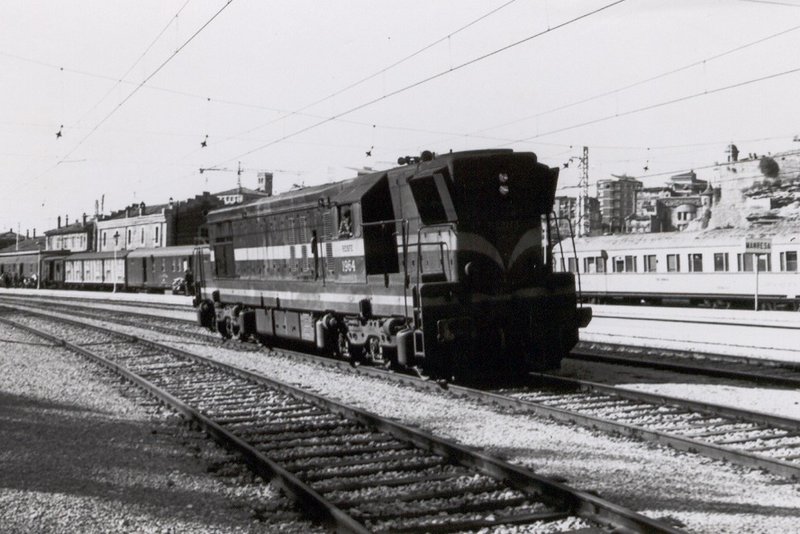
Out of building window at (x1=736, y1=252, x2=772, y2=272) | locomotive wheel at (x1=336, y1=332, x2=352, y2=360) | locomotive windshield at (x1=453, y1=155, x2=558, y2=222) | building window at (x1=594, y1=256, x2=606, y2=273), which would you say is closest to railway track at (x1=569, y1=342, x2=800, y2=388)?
locomotive windshield at (x1=453, y1=155, x2=558, y2=222)

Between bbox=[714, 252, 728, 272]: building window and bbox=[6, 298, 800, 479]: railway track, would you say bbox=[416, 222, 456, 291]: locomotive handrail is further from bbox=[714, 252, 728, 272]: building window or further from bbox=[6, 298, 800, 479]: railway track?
bbox=[714, 252, 728, 272]: building window

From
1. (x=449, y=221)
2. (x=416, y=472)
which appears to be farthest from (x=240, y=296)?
(x=416, y=472)

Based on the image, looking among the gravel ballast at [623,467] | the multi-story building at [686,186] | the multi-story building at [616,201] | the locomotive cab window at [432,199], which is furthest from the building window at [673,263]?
the multi-story building at [616,201]

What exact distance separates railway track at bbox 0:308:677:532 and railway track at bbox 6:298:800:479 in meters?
1.90

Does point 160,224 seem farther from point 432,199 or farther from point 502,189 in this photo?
point 502,189

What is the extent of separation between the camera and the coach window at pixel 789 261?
86.1 feet

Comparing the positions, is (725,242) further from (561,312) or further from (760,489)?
(760,489)

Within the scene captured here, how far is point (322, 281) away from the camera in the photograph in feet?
42.9

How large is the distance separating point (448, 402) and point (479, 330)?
126 centimetres

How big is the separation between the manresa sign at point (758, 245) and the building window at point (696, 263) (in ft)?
9.62

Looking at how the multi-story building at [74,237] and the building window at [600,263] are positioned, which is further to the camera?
the multi-story building at [74,237]

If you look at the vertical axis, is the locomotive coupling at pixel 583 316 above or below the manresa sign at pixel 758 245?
below

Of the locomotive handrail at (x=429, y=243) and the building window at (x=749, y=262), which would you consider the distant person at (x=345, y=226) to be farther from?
the building window at (x=749, y=262)

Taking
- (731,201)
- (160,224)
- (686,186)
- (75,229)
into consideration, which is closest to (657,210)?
(731,201)
